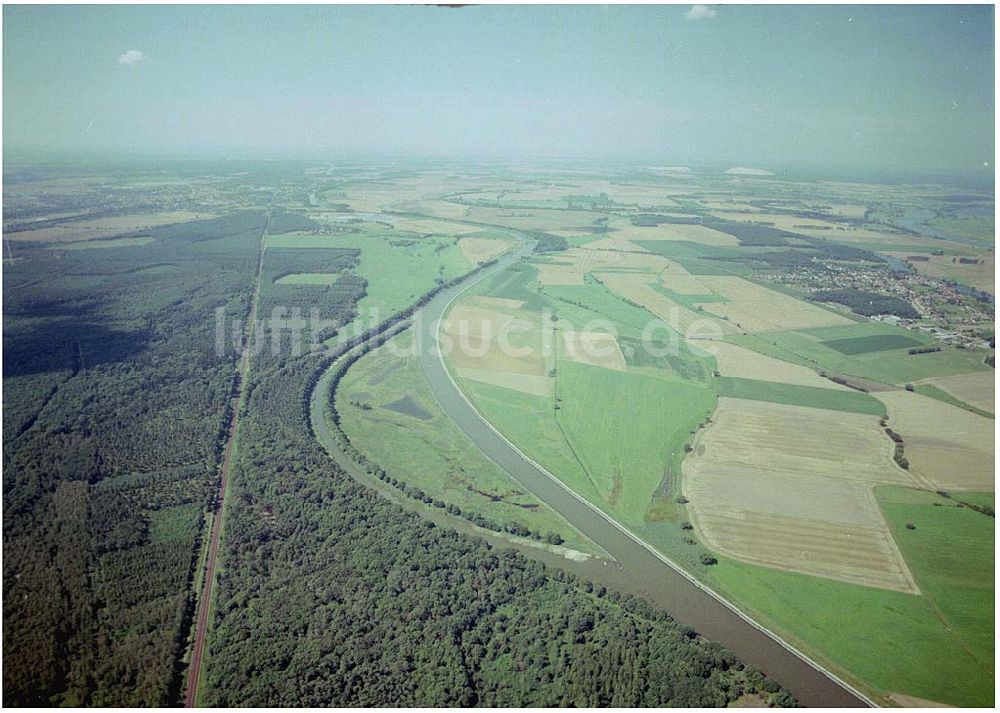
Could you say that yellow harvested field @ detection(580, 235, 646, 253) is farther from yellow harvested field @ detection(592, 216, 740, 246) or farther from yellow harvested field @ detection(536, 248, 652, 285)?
yellow harvested field @ detection(536, 248, 652, 285)

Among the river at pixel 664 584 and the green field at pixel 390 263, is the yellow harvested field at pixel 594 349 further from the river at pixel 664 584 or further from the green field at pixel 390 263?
the green field at pixel 390 263

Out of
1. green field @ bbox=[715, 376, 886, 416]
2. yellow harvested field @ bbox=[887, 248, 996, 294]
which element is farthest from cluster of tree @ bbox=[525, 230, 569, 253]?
green field @ bbox=[715, 376, 886, 416]

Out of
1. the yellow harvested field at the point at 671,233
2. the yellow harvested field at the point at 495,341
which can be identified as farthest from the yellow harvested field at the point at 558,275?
the yellow harvested field at the point at 671,233

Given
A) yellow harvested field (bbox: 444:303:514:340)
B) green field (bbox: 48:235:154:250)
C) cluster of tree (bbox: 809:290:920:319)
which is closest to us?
yellow harvested field (bbox: 444:303:514:340)

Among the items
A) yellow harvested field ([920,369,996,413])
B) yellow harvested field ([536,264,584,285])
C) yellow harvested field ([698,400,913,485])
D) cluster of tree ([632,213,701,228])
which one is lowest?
yellow harvested field ([698,400,913,485])

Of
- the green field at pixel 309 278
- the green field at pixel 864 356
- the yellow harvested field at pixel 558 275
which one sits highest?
the green field at pixel 309 278

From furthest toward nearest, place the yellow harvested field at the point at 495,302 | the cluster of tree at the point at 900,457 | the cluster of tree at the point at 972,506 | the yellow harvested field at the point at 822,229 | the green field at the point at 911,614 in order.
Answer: the yellow harvested field at the point at 822,229, the yellow harvested field at the point at 495,302, the cluster of tree at the point at 900,457, the cluster of tree at the point at 972,506, the green field at the point at 911,614

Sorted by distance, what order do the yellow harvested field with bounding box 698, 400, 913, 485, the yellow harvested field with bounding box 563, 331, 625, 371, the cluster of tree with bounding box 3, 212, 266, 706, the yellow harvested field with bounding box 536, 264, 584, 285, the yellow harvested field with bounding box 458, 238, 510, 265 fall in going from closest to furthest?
the cluster of tree with bounding box 3, 212, 266, 706, the yellow harvested field with bounding box 698, 400, 913, 485, the yellow harvested field with bounding box 563, 331, 625, 371, the yellow harvested field with bounding box 536, 264, 584, 285, the yellow harvested field with bounding box 458, 238, 510, 265

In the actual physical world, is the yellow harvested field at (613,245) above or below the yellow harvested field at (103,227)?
below
